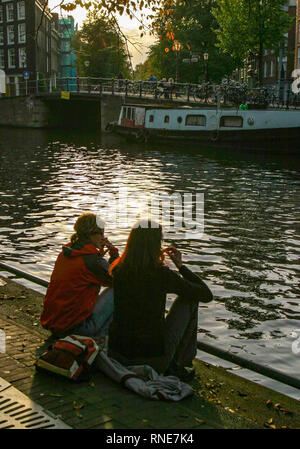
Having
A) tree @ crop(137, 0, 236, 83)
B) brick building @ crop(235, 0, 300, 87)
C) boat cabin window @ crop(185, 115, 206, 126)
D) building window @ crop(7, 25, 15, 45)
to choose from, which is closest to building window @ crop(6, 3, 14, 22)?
building window @ crop(7, 25, 15, 45)

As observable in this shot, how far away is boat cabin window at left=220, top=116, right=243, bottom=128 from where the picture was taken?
1207 inches

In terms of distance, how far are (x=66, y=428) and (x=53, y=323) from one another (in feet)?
5.22

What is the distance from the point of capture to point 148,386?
13.5 ft

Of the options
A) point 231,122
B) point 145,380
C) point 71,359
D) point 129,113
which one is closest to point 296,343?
point 145,380

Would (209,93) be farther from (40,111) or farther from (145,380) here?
(145,380)

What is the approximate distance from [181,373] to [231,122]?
27538mm

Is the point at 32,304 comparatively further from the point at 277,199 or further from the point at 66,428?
the point at 277,199

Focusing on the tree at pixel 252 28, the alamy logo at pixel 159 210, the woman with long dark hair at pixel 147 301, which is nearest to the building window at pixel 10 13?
the tree at pixel 252 28

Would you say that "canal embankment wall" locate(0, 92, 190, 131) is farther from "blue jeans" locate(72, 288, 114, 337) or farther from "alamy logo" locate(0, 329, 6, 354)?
"blue jeans" locate(72, 288, 114, 337)

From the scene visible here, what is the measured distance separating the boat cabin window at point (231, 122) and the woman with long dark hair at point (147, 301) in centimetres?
2698

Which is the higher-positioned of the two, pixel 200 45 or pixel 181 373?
pixel 200 45

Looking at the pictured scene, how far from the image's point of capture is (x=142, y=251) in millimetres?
4207

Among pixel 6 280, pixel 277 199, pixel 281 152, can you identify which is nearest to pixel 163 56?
pixel 281 152

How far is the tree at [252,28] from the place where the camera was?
35.3 metres
